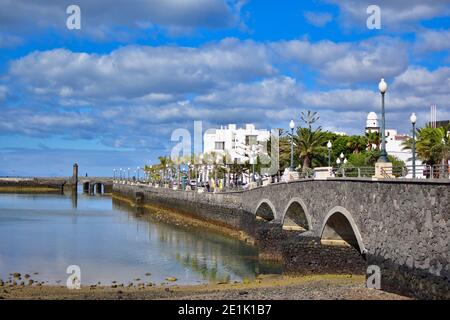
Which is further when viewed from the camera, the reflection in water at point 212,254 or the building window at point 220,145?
the building window at point 220,145

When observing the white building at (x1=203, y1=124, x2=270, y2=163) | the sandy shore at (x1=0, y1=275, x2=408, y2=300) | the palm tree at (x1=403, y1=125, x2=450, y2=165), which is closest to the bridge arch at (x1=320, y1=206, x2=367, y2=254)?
the sandy shore at (x1=0, y1=275, x2=408, y2=300)

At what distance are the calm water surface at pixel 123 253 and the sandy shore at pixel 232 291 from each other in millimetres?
2978

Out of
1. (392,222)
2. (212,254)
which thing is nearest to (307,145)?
(212,254)

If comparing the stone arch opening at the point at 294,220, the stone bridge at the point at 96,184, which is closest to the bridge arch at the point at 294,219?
the stone arch opening at the point at 294,220

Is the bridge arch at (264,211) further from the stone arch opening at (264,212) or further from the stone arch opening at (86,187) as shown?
the stone arch opening at (86,187)

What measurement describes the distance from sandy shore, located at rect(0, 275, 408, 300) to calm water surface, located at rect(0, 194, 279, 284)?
298cm

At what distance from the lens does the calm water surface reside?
32.9 metres

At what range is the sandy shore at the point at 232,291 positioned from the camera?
21422 mm

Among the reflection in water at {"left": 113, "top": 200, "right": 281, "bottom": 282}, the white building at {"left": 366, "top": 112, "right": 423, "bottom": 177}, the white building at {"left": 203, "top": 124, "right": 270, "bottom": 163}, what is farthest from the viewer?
the white building at {"left": 203, "top": 124, "right": 270, "bottom": 163}

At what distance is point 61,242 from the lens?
157ft

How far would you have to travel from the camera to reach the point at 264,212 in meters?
46.2

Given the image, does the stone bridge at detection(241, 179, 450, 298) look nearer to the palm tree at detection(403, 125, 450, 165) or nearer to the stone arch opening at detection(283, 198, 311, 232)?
the stone arch opening at detection(283, 198, 311, 232)

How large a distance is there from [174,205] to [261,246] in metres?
42.8
